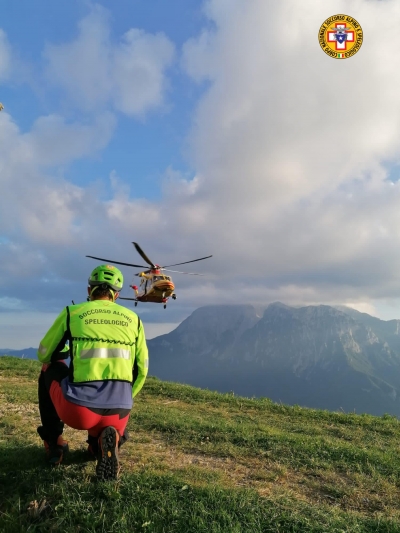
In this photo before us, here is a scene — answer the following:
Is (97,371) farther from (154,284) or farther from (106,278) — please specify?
(154,284)

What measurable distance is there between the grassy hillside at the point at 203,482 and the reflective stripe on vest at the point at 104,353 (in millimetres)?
1696

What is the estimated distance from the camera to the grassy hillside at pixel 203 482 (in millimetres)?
4465

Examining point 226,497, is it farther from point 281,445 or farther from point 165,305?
point 165,305

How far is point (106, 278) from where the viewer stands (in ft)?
20.0

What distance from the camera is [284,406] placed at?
43.9ft

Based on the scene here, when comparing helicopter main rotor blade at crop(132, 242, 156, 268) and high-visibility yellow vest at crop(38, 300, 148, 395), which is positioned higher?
helicopter main rotor blade at crop(132, 242, 156, 268)

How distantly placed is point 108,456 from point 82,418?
646 millimetres

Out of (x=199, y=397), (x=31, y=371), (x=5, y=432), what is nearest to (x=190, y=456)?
(x=5, y=432)

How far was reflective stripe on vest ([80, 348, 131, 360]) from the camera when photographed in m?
5.20

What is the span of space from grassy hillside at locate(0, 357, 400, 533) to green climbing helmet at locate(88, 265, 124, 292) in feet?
9.29

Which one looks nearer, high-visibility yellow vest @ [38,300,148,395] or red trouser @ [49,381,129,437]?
red trouser @ [49,381,129,437]

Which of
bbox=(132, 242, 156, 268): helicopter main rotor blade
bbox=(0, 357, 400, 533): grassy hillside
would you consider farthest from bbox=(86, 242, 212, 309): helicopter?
bbox=(0, 357, 400, 533): grassy hillside

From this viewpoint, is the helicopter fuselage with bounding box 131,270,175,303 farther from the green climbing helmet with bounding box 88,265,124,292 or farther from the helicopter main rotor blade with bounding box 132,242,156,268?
the green climbing helmet with bounding box 88,265,124,292

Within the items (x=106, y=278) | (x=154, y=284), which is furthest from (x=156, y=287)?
(x=106, y=278)
